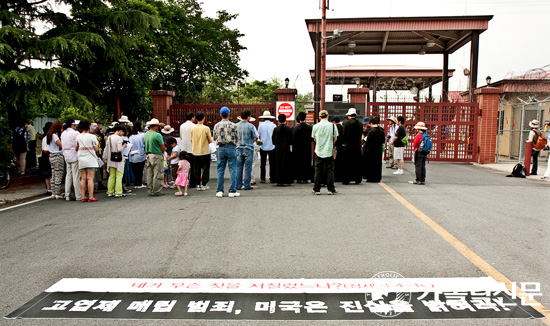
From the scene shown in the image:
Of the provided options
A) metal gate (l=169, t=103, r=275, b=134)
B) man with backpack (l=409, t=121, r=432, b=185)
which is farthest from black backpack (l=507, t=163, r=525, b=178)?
metal gate (l=169, t=103, r=275, b=134)

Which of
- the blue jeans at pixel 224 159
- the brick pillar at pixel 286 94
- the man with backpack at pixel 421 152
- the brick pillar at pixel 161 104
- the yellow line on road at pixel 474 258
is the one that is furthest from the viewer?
the brick pillar at pixel 161 104

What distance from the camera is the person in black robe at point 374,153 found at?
1177 cm

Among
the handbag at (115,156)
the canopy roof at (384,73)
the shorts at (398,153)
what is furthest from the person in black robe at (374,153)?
the canopy roof at (384,73)

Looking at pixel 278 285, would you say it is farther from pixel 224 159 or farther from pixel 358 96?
pixel 358 96

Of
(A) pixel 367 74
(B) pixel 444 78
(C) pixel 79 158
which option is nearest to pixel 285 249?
(C) pixel 79 158

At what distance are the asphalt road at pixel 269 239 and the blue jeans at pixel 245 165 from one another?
2.93 feet

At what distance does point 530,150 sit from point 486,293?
1156 cm

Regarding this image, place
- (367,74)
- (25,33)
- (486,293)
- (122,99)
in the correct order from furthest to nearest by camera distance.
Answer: (367,74), (122,99), (25,33), (486,293)

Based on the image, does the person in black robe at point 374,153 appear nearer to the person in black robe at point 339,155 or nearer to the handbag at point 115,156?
the person in black robe at point 339,155

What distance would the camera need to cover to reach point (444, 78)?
76.8 feet

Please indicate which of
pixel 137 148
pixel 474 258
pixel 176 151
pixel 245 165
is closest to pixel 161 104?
pixel 137 148

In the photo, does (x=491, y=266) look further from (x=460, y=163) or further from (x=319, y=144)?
(x=460, y=163)

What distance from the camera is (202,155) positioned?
10.3 m

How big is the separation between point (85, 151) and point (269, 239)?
5.23m
